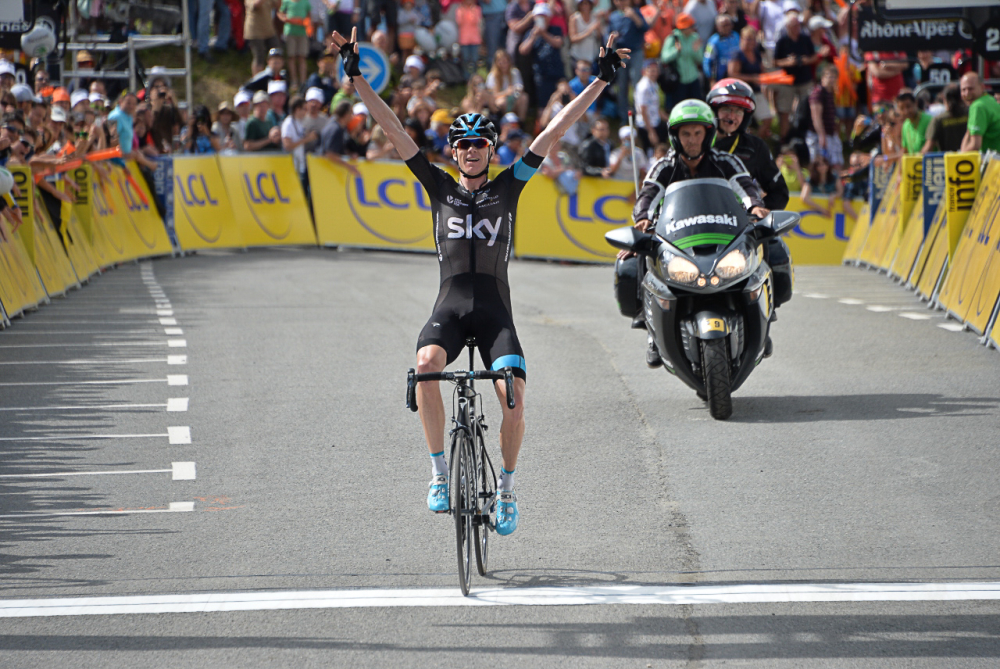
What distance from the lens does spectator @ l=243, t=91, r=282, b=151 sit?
947 inches

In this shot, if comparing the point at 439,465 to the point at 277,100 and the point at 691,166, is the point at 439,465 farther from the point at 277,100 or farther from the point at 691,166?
the point at 277,100

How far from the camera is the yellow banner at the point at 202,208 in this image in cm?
2278

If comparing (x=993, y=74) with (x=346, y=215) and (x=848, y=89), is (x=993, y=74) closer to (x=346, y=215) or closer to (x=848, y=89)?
(x=848, y=89)

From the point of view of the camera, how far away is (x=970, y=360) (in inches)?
451

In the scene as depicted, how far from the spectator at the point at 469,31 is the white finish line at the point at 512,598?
23553mm

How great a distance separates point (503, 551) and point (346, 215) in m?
18.1

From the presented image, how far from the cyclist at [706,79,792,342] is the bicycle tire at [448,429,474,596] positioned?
4808 mm

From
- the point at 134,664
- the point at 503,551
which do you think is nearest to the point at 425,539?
the point at 503,551

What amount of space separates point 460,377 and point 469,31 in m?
23.5

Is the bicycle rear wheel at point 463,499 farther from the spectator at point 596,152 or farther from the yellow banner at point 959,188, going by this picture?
the spectator at point 596,152

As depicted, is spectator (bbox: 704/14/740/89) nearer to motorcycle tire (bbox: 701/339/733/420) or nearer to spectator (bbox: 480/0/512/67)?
spectator (bbox: 480/0/512/67)

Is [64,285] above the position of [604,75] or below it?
below

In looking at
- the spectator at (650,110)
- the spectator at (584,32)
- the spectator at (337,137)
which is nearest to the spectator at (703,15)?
the spectator at (584,32)

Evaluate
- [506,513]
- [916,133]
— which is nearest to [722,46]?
[916,133]
